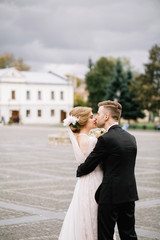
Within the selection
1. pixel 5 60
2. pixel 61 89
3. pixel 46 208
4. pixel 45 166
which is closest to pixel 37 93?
pixel 61 89

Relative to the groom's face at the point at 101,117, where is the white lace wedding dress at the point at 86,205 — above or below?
below

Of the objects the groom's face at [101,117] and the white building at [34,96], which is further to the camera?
the white building at [34,96]

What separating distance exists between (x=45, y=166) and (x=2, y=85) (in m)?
67.4

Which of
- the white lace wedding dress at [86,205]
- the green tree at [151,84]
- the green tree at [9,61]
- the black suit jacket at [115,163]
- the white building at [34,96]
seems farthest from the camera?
the green tree at [9,61]

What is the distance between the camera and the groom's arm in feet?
14.0

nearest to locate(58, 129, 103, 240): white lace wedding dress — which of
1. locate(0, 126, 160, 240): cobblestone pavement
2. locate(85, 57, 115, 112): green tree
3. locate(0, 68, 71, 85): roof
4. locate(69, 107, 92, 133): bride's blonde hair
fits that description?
locate(69, 107, 92, 133): bride's blonde hair

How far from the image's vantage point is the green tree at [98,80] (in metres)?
87.3

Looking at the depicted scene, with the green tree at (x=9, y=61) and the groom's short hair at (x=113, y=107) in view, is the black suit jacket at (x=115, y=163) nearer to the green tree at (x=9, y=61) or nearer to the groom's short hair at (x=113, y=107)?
the groom's short hair at (x=113, y=107)

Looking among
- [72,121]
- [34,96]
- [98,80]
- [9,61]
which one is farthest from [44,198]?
[9,61]

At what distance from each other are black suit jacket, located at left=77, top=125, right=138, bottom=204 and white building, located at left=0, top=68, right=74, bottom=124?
7239cm

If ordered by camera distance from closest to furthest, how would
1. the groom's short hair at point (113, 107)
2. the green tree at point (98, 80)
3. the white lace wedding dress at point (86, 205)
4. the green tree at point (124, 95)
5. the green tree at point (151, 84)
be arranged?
the groom's short hair at point (113, 107)
the white lace wedding dress at point (86, 205)
the green tree at point (151, 84)
the green tree at point (124, 95)
the green tree at point (98, 80)

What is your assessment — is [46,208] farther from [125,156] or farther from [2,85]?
[2,85]

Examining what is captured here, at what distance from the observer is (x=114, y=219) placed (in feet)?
14.2

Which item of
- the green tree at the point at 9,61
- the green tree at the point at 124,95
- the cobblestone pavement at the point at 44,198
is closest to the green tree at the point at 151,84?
the green tree at the point at 124,95
